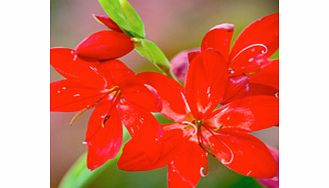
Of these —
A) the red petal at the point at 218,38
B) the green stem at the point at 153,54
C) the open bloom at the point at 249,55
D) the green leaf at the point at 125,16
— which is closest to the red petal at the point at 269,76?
the open bloom at the point at 249,55

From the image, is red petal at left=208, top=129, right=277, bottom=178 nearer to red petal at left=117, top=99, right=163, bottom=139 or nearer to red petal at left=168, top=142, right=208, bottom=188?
red petal at left=168, top=142, right=208, bottom=188

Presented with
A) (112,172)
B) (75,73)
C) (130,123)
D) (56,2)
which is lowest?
(112,172)

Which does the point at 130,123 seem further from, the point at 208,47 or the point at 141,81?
the point at 208,47

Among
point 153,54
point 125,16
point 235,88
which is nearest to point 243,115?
point 235,88
